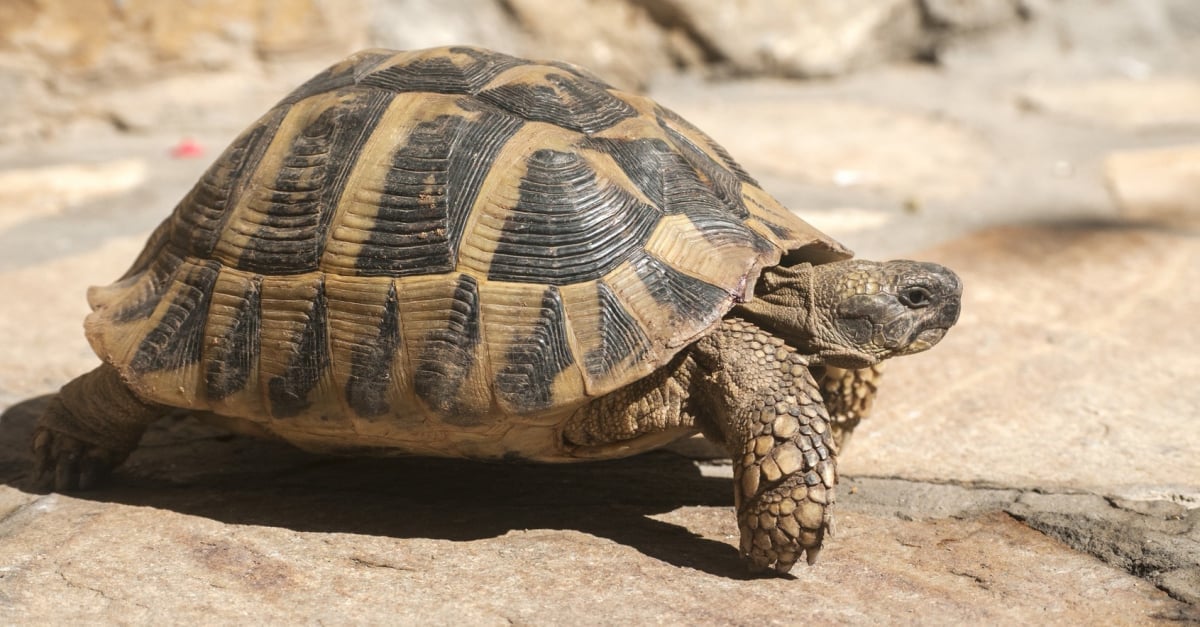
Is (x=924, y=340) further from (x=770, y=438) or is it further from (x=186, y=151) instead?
(x=186, y=151)


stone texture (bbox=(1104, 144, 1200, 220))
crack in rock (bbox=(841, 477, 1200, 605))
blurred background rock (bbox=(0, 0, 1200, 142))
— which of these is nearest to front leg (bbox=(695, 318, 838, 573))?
crack in rock (bbox=(841, 477, 1200, 605))

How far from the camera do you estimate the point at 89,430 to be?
10.1 ft

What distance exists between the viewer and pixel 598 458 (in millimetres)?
2898

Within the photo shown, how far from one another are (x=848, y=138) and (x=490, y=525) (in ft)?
11.9

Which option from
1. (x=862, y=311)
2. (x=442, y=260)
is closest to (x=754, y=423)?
(x=862, y=311)

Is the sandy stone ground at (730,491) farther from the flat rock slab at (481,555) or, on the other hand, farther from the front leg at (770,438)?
the front leg at (770,438)

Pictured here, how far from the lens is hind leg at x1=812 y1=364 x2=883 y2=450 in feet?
10.5

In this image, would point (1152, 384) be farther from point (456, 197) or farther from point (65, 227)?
point (65, 227)

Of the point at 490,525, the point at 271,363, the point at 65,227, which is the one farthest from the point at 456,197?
the point at 65,227

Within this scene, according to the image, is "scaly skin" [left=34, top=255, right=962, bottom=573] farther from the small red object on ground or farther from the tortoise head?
the small red object on ground

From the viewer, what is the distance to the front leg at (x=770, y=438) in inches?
101

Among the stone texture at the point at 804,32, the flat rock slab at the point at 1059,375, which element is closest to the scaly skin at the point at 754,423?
the flat rock slab at the point at 1059,375

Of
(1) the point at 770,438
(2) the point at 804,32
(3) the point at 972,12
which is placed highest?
(3) the point at 972,12

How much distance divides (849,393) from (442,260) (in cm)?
110
